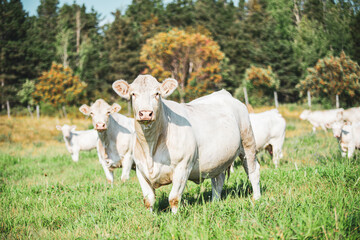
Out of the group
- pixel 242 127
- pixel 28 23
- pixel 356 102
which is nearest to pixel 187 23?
pixel 28 23

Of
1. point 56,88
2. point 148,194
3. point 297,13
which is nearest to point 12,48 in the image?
point 56,88

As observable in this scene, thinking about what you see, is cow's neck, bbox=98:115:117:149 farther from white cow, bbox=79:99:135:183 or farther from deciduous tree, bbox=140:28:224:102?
deciduous tree, bbox=140:28:224:102

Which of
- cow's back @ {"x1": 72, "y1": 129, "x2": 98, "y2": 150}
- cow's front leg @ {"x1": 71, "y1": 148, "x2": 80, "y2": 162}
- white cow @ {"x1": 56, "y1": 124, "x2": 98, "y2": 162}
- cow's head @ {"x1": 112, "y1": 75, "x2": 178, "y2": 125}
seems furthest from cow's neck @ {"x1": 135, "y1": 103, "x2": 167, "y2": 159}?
cow's back @ {"x1": 72, "y1": 129, "x2": 98, "y2": 150}

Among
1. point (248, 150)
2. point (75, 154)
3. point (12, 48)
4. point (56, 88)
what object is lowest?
point (75, 154)

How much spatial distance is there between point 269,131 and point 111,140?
5.08m

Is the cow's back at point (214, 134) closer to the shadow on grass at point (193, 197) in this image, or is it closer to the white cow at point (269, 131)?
the shadow on grass at point (193, 197)

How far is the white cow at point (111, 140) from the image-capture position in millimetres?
A: 7074

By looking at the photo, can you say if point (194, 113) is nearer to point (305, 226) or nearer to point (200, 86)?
point (305, 226)

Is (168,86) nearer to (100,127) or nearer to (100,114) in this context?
(100,127)

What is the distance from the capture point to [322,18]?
97.6 feet

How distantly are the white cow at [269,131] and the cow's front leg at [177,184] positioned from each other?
18.6 feet

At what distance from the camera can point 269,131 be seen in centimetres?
Result: 916

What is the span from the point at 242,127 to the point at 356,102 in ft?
80.4

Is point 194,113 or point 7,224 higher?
point 194,113
